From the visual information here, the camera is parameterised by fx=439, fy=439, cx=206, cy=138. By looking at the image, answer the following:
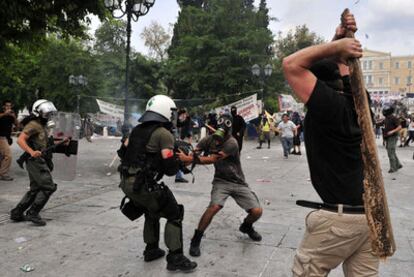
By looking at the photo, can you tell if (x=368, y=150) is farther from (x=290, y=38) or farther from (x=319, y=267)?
(x=290, y=38)

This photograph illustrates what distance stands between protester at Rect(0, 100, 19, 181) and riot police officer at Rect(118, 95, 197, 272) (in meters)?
6.36

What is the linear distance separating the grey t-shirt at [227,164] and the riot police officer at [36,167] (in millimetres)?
2260

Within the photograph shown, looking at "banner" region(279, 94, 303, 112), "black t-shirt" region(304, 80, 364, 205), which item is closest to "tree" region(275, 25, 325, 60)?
"banner" region(279, 94, 303, 112)

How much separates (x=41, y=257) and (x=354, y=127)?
3.51m

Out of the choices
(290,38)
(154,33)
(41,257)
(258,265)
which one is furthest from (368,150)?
(154,33)

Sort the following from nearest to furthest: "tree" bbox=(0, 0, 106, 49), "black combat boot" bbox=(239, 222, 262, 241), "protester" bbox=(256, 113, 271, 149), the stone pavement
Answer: the stone pavement
"black combat boot" bbox=(239, 222, 262, 241)
"tree" bbox=(0, 0, 106, 49)
"protester" bbox=(256, 113, 271, 149)

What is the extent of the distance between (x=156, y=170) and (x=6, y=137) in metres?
7.21

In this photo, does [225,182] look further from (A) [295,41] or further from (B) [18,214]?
(A) [295,41]

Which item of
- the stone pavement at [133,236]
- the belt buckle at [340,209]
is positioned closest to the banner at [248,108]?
the stone pavement at [133,236]

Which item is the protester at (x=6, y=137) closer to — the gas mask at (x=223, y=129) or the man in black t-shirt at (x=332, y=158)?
the gas mask at (x=223, y=129)

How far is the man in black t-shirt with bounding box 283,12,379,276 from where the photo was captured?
7.06 ft

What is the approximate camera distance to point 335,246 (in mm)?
2277

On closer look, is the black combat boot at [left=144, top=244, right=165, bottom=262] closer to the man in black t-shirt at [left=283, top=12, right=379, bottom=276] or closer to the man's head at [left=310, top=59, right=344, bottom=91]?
the man in black t-shirt at [left=283, top=12, right=379, bottom=276]

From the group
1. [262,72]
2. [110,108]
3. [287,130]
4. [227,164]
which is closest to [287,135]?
[287,130]
